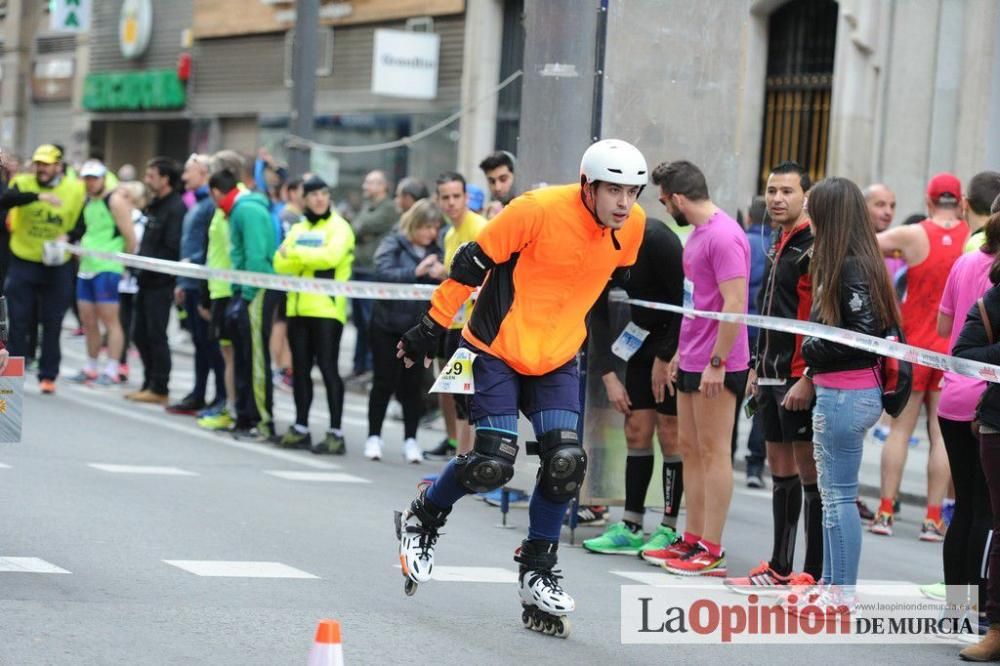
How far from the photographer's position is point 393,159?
27.2m

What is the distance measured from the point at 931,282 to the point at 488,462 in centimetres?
466

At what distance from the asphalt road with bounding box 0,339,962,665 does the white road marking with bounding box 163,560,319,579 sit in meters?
0.02

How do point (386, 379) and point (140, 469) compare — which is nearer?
point (140, 469)

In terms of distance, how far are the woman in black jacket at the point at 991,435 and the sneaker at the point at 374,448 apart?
6.11m

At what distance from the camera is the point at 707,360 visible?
27.7 ft

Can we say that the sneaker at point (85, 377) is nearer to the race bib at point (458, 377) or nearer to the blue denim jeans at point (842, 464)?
the race bib at point (458, 377)

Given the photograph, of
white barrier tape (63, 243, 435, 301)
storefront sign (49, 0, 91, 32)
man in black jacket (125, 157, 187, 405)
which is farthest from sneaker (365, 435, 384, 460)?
storefront sign (49, 0, 91, 32)

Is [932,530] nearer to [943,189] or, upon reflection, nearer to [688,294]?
[943,189]

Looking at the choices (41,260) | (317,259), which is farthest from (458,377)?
(41,260)

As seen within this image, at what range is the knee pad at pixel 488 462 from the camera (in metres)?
6.89

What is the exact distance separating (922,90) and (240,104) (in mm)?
15761

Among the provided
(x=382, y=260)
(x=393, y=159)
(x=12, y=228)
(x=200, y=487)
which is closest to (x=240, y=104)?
(x=393, y=159)

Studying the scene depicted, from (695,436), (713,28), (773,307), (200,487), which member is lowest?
(200,487)

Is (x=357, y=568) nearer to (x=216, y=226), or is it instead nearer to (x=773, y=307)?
(x=773, y=307)
